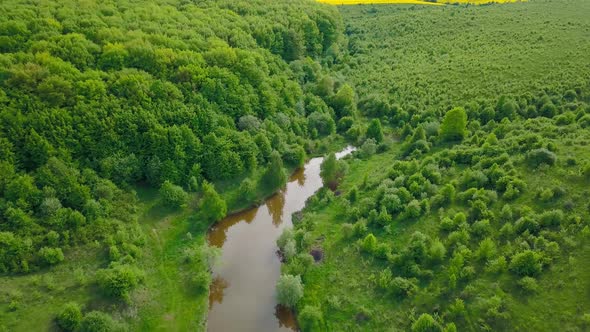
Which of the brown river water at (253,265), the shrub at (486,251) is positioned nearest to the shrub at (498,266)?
the shrub at (486,251)

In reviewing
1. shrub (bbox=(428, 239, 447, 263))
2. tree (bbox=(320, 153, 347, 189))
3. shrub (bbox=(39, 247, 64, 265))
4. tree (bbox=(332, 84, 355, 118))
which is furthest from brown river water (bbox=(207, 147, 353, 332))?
tree (bbox=(332, 84, 355, 118))

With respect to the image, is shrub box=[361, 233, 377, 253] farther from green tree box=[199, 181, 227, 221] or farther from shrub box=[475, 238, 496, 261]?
green tree box=[199, 181, 227, 221]

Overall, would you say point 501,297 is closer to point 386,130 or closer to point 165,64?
point 386,130

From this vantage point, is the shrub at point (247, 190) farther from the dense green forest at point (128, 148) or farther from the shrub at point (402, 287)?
the shrub at point (402, 287)

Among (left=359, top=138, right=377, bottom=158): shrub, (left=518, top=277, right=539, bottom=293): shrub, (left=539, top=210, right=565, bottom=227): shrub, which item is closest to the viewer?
(left=518, top=277, right=539, bottom=293): shrub

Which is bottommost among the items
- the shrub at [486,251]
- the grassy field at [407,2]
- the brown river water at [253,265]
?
the brown river water at [253,265]

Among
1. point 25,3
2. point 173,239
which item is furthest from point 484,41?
point 25,3
